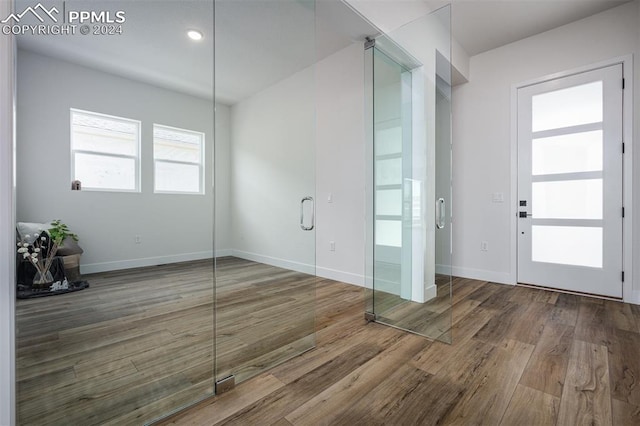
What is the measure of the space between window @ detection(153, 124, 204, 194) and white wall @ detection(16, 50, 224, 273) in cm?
4

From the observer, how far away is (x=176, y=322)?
1719 mm

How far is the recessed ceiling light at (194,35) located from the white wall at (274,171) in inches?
15.1

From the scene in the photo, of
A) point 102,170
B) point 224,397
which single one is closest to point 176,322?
point 224,397

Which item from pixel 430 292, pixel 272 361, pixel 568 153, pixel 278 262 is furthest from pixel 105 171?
pixel 568 153

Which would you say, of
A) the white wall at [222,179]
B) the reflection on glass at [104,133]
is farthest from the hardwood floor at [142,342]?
the reflection on glass at [104,133]

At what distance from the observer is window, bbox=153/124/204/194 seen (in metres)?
1.55

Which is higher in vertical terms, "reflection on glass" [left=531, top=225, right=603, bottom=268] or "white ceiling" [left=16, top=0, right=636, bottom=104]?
"white ceiling" [left=16, top=0, right=636, bottom=104]

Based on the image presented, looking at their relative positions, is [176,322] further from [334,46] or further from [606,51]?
[606,51]

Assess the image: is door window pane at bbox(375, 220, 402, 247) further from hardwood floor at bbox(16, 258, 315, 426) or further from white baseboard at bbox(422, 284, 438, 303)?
hardwood floor at bbox(16, 258, 315, 426)

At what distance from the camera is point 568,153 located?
3.29m

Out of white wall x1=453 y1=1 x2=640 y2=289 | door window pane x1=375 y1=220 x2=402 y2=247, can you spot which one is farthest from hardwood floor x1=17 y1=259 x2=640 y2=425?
white wall x1=453 y1=1 x2=640 y2=289

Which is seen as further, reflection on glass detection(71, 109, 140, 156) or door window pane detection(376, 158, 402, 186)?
door window pane detection(376, 158, 402, 186)

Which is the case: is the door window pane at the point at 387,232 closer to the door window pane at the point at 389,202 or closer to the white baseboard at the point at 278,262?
Answer: the door window pane at the point at 389,202

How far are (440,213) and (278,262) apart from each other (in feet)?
4.41
